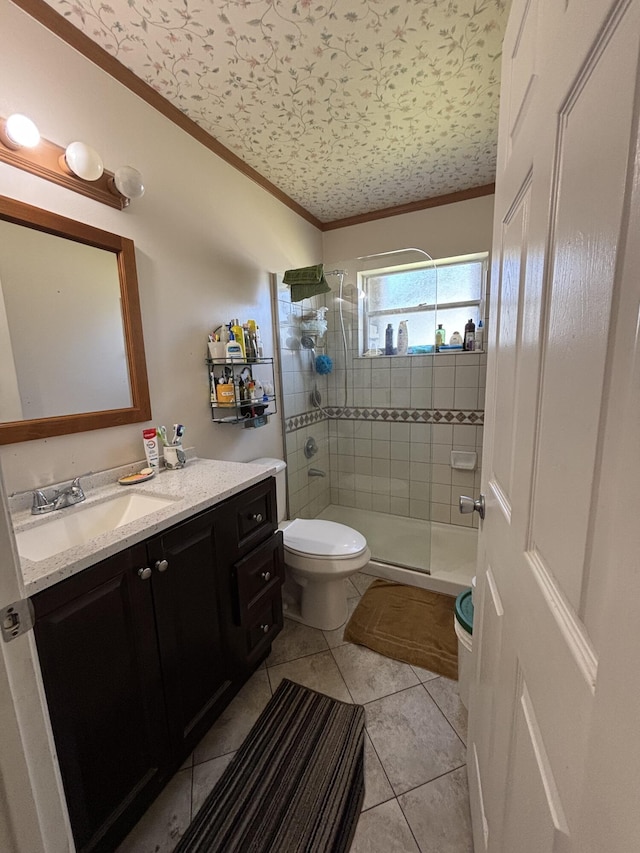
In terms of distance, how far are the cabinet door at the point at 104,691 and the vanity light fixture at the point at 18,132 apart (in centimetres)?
124

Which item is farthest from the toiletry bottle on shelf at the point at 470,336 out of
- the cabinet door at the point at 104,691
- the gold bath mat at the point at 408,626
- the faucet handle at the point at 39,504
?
the faucet handle at the point at 39,504

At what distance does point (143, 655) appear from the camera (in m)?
0.98

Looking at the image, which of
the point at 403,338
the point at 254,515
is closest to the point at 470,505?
the point at 254,515

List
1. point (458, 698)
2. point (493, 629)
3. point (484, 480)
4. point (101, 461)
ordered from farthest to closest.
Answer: point (458, 698), point (101, 461), point (484, 480), point (493, 629)

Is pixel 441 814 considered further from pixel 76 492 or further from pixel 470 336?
pixel 470 336

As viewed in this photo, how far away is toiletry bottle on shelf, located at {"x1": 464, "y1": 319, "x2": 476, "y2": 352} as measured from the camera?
2453 millimetres

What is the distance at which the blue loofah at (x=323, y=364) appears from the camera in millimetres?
2715

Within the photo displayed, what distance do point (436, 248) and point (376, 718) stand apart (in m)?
2.73

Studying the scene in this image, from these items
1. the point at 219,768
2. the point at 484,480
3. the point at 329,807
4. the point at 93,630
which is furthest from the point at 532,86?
the point at 219,768

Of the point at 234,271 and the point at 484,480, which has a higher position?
the point at 234,271

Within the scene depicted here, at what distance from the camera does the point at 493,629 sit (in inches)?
31.5

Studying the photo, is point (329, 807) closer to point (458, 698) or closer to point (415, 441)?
point (458, 698)

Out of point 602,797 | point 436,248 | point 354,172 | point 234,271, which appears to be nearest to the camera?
point 602,797

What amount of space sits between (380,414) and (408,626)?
145 centimetres
